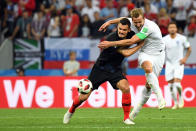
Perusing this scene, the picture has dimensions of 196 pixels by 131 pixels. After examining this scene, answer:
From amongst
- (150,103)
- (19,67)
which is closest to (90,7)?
(19,67)

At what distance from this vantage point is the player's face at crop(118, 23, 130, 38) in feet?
33.6

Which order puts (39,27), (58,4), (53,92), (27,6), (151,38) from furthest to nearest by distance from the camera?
(58,4)
(27,6)
(39,27)
(53,92)
(151,38)

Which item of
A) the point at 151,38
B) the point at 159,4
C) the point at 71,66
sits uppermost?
the point at 151,38

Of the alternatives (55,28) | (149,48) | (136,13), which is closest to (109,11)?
(55,28)

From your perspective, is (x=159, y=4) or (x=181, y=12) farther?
(x=159, y=4)

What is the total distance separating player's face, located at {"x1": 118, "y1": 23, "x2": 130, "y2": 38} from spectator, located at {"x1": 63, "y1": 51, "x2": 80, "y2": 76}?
8.44 metres

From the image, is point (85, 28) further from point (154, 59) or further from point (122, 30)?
point (122, 30)

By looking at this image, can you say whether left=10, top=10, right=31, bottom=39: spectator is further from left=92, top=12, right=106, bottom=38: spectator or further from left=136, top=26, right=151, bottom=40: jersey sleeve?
left=136, top=26, right=151, bottom=40: jersey sleeve

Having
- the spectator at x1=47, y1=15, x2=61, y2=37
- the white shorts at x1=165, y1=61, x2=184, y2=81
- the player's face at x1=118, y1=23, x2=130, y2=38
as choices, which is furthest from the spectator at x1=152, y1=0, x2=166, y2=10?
the player's face at x1=118, y1=23, x2=130, y2=38

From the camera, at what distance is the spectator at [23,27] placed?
20516mm

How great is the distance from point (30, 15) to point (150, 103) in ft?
22.1

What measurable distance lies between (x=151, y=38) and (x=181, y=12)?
990 centimetres

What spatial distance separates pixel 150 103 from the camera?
1712 centimetres

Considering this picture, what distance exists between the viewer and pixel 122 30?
10.3 metres
